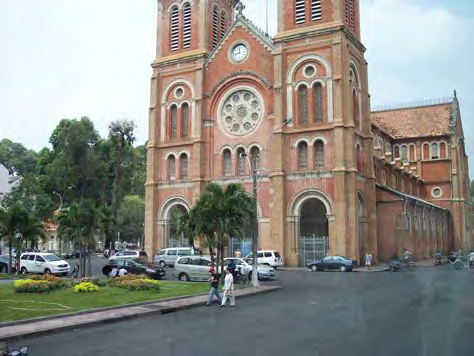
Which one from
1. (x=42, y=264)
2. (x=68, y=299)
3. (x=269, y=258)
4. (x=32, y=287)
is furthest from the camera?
(x=269, y=258)

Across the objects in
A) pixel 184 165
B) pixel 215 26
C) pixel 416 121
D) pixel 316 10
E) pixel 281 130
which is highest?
pixel 215 26

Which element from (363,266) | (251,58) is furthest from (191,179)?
(363,266)

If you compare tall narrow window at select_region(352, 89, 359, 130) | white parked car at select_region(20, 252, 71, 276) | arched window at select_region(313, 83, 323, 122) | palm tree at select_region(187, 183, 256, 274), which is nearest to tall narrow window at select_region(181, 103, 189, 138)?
arched window at select_region(313, 83, 323, 122)

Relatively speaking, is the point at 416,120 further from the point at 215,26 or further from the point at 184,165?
the point at 184,165

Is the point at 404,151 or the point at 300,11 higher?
the point at 300,11

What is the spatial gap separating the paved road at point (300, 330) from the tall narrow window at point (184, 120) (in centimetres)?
2920

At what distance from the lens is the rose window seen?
47125 mm

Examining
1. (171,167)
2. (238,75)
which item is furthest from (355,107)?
(171,167)

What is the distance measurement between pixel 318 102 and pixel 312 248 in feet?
40.6

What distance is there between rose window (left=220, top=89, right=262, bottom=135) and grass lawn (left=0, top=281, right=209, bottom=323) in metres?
23.3

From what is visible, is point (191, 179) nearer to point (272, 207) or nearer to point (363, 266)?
point (272, 207)

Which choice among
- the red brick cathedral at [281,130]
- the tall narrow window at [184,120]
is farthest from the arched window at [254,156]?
the tall narrow window at [184,120]

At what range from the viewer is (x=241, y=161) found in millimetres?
47062

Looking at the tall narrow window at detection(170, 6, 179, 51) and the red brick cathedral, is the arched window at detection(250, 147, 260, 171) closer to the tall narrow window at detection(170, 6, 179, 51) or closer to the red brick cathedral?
the red brick cathedral
